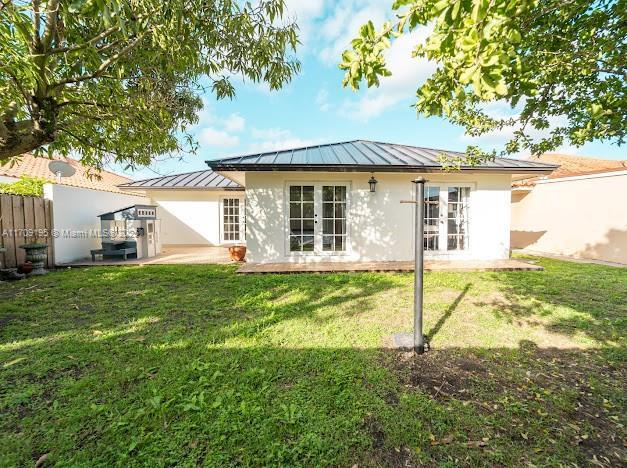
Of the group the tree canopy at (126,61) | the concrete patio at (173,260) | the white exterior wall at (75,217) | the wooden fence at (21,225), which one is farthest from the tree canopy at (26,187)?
the tree canopy at (126,61)

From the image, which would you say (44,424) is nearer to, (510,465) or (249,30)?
(510,465)

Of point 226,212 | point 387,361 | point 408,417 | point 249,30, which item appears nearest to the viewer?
point 408,417

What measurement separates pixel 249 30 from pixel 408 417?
442 cm

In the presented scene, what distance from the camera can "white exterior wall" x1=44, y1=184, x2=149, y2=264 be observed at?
26.7 feet

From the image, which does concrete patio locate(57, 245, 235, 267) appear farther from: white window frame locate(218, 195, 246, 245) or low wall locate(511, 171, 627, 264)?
low wall locate(511, 171, 627, 264)

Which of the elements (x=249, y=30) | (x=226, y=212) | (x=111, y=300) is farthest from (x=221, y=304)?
(x=226, y=212)

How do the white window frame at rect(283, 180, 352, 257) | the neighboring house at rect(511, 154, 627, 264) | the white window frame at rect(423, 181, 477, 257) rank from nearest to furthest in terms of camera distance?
the white window frame at rect(283, 180, 352, 257)
the white window frame at rect(423, 181, 477, 257)
the neighboring house at rect(511, 154, 627, 264)

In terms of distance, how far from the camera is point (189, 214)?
1248 centimetres

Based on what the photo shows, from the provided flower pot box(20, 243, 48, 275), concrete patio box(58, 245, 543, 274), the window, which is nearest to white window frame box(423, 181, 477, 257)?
concrete patio box(58, 245, 543, 274)

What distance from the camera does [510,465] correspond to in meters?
1.78

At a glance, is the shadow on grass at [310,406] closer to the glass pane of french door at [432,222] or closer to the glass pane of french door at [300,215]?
the glass pane of french door at [300,215]

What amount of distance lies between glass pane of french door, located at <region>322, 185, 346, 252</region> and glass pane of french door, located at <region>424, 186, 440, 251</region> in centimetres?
253

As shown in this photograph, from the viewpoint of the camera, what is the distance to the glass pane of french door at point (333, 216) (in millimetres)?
8109

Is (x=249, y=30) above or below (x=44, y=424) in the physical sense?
above
